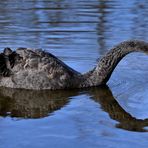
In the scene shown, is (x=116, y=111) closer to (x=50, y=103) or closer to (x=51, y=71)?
(x=50, y=103)

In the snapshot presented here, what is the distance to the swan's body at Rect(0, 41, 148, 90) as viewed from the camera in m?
8.20

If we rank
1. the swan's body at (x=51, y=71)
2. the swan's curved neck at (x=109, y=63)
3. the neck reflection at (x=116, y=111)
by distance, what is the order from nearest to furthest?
the neck reflection at (x=116, y=111)
the swan's body at (x=51, y=71)
the swan's curved neck at (x=109, y=63)

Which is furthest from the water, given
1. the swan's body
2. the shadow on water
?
the swan's body

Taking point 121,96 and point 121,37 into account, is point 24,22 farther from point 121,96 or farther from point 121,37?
point 121,96

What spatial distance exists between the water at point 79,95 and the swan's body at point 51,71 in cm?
14

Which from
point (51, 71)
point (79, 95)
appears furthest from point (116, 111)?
point (51, 71)

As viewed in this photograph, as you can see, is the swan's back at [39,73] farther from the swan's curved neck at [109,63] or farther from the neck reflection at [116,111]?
the neck reflection at [116,111]

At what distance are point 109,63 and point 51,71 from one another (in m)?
0.80

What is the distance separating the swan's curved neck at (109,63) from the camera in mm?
8352

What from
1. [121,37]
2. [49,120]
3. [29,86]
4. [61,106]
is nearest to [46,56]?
[29,86]

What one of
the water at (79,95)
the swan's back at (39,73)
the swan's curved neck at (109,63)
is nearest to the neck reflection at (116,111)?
the water at (79,95)

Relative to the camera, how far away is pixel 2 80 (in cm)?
838

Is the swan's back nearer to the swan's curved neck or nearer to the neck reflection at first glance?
the swan's curved neck

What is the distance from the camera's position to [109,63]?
27.8ft
